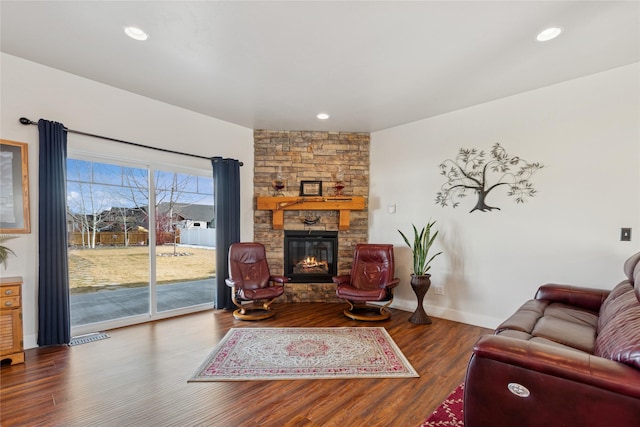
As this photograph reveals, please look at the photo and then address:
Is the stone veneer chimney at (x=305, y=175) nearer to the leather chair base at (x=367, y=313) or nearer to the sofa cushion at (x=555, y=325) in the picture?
the leather chair base at (x=367, y=313)

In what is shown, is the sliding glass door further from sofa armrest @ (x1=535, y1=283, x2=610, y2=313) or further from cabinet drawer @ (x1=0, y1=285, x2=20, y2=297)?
sofa armrest @ (x1=535, y1=283, x2=610, y2=313)

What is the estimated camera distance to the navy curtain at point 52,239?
295 centimetres

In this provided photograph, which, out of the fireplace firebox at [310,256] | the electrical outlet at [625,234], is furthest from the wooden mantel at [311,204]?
the electrical outlet at [625,234]

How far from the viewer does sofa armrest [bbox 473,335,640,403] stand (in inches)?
50.4

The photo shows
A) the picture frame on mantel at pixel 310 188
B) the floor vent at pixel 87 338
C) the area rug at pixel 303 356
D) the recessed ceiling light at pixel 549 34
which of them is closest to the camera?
the recessed ceiling light at pixel 549 34

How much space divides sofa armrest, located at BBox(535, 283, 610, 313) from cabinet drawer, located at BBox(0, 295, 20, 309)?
194 inches

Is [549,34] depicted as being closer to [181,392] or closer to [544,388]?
[544,388]

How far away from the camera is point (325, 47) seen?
8.39 ft

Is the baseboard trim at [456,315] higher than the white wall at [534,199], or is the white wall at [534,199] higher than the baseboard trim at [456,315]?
the white wall at [534,199]

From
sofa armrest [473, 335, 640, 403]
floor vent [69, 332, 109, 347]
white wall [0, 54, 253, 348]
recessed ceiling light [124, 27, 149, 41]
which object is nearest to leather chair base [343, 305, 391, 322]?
sofa armrest [473, 335, 640, 403]

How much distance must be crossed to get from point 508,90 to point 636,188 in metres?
1.59

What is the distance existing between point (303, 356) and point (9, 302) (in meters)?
2.65

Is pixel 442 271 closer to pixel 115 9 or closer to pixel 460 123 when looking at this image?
pixel 460 123

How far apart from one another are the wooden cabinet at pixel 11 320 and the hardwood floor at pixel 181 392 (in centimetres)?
12
